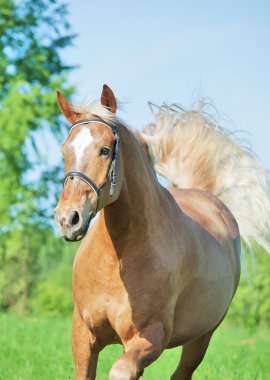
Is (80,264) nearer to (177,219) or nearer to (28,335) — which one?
(177,219)

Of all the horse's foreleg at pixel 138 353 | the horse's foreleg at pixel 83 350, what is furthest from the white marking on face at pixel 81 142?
the horse's foreleg at pixel 83 350

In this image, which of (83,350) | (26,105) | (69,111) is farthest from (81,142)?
(26,105)

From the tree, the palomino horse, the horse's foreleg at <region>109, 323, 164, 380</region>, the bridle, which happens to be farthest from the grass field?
the tree

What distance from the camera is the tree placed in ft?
74.7

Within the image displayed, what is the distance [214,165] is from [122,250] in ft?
11.1

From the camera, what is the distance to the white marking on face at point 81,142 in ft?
13.5

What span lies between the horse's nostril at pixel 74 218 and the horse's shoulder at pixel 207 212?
2033 mm

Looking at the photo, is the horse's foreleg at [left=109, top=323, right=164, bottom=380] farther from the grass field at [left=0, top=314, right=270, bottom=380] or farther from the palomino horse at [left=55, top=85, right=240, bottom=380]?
the grass field at [left=0, top=314, right=270, bottom=380]

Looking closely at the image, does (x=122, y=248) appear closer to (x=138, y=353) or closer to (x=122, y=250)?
(x=122, y=250)

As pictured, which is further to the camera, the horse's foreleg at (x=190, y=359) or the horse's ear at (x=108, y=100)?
the horse's foreleg at (x=190, y=359)

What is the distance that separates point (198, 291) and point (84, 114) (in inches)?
70.4

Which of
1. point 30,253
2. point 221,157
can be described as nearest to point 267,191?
point 221,157

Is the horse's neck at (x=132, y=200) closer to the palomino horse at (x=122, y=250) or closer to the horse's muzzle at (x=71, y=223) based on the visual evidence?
the palomino horse at (x=122, y=250)

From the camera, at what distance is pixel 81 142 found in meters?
4.16
